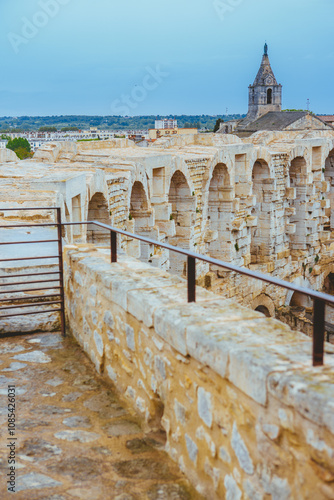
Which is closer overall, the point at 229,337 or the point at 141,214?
the point at 229,337

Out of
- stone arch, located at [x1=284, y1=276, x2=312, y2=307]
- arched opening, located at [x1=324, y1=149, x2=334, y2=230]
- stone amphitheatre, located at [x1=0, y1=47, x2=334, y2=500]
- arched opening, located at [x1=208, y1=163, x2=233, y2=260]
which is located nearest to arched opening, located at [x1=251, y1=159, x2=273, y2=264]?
stone arch, located at [x1=284, y1=276, x2=312, y2=307]

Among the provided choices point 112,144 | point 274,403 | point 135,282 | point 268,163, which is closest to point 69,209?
point 135,282

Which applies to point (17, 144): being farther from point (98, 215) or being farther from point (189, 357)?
point (189, 357)

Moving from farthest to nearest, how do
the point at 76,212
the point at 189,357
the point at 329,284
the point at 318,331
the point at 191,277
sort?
the point at 329,284
the point at 76,212
the point at 191,277
the point at 189,357
the point at 318,331

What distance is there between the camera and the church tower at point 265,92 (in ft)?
283

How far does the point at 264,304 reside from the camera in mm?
17359

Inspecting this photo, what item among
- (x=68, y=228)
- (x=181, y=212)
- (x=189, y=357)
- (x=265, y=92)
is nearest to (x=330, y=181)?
(x=181, y=212)

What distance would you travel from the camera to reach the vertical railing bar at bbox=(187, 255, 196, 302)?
3355 millimetres

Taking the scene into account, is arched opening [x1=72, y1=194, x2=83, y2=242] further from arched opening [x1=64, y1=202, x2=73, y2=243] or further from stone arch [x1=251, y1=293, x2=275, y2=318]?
stone arch [x1=251, y1=293, x2=275, y2=318]

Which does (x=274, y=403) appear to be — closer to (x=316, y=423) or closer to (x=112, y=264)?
(x=316, y=423)

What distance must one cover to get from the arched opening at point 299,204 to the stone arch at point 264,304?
2.67 m

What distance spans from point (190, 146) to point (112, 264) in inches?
504

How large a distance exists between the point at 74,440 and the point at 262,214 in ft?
49.3

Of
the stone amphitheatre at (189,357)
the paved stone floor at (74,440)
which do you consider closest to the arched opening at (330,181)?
the stone amphitheatre at (189,357)
